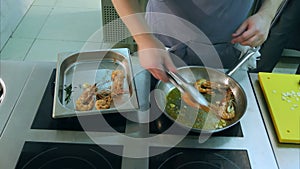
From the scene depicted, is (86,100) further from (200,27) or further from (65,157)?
(200,27)

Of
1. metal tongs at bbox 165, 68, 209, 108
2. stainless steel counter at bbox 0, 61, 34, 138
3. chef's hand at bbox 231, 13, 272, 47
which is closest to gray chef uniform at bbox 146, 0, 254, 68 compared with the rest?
chef's hand at bbox 231, 13, 272, 47

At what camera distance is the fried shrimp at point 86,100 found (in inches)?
27.2

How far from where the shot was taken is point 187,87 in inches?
27.1

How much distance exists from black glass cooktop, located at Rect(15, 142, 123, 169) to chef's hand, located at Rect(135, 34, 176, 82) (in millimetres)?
184

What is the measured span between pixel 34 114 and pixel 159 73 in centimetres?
31

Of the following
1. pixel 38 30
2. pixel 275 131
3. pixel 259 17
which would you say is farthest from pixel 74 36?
pixel 275 131

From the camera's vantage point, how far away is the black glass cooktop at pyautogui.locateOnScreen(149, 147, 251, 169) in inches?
24.6

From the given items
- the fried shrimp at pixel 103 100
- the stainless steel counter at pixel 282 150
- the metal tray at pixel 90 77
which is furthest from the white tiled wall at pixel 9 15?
the stainless steel counter at pixel 282 150

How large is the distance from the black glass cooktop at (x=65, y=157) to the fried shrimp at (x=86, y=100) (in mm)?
85

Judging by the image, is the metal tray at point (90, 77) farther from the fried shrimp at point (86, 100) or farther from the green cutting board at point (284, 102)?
the green cutting board at point (284, 102)

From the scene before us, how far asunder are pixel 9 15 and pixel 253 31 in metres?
1.69

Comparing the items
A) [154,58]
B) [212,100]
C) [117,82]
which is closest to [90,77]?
[117,82]

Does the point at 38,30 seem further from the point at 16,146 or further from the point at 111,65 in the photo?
the point at 16,146

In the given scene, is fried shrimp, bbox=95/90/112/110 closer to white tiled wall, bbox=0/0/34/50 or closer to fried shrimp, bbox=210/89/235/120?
fried shrimp, bbox=210/89/235/120
